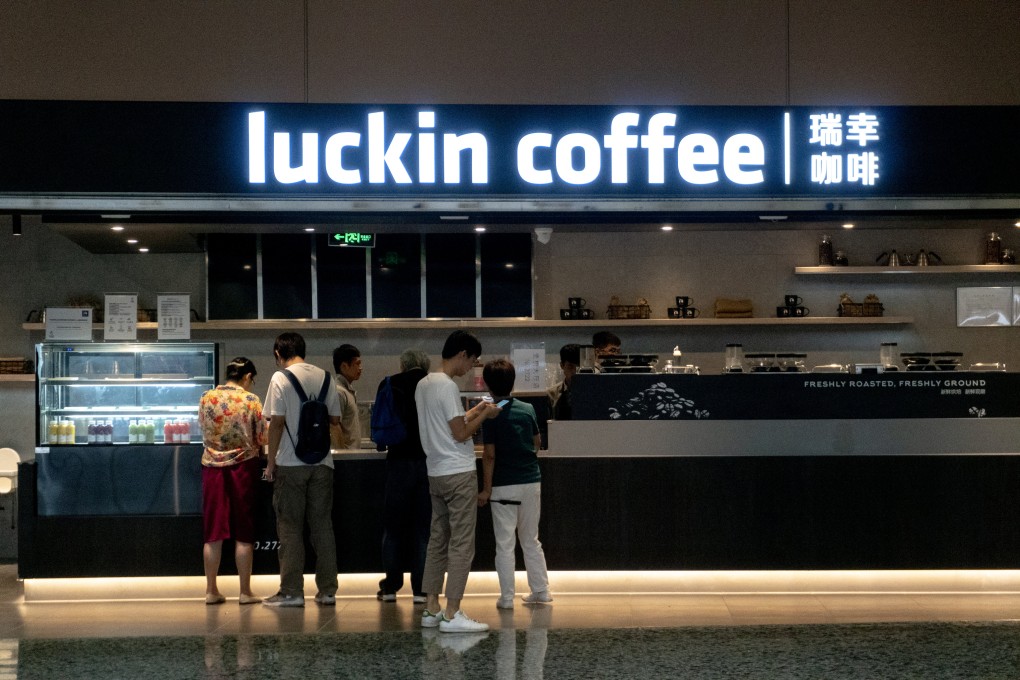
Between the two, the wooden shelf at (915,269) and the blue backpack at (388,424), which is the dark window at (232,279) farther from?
the wooden shelf at (915,269)

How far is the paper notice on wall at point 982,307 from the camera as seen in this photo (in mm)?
9500

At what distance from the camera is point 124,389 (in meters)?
8.13

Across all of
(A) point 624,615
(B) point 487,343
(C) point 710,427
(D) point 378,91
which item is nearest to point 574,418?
(C) point 710,427

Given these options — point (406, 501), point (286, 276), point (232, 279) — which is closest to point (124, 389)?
point (232, 279)

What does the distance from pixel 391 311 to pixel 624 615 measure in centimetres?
421

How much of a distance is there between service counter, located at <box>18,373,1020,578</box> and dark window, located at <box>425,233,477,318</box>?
296 cm

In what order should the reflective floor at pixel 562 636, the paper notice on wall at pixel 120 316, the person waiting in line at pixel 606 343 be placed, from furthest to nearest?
the paper notice on wall at pixel 120 316
the person waiting in line at pixel 606 343
the reflective floor at pixel 562 636

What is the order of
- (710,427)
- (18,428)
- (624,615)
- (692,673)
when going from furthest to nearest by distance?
1. (18,428)
2. (710,427)
3. (624,615)
4. (692,673)

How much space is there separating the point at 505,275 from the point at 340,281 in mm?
1427

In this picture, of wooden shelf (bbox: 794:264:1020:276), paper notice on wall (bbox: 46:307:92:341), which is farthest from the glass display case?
wooden shelf (bbox: 794:264:1020:276)

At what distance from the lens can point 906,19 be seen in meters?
6.36

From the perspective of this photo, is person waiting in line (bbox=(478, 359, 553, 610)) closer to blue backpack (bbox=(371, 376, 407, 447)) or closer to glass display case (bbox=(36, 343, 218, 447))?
blue backpack (bbox=(371, 376, 407, 447))

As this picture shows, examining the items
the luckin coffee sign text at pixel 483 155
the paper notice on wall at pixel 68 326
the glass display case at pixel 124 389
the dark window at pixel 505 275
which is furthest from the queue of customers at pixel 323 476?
the dark window at pixel 505 275

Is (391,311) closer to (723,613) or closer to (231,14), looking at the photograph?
(231,14)
